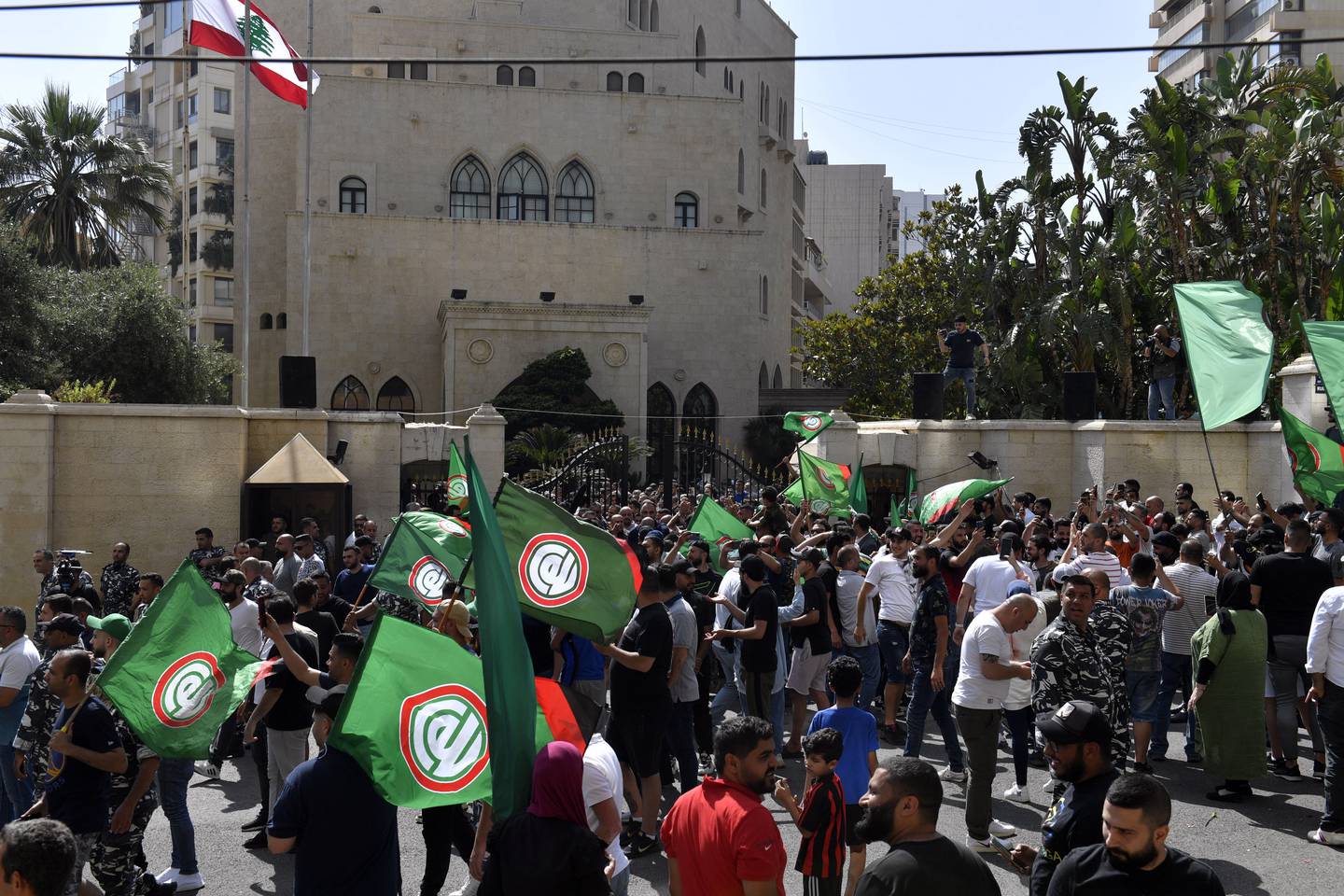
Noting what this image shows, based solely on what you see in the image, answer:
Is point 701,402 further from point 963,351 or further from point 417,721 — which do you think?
point 417,721

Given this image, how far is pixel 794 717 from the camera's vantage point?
9984 millimetres

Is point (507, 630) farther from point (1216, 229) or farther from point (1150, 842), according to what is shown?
point (1216, 229)

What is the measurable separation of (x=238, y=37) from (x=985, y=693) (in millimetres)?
19057

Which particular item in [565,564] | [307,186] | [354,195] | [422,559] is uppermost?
[354,195]

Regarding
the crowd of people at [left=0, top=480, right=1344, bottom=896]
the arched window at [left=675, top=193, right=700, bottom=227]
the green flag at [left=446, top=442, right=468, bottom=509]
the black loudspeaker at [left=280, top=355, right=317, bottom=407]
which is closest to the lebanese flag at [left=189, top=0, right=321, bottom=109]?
the black loudspeaker at [left=280, top=355, right=317, bottom=407]

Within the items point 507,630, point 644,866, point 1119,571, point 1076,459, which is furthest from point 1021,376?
point 507,630

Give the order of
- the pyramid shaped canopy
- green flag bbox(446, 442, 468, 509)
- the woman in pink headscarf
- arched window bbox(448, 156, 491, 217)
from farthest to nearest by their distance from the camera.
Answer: arched window bbox(448, 156, 491, 217) → the pyramid shaped canopy → green flag bbox(446, 442, 468, 509) → the woman in pink headscarf

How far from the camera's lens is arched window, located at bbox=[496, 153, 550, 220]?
44.5 metres

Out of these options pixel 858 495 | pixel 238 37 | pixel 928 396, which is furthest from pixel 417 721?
pixel 238 37

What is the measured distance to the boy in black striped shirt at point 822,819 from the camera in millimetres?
5383

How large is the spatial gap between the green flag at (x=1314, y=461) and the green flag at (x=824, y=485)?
552 cm

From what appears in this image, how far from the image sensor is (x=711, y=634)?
30.6 feet

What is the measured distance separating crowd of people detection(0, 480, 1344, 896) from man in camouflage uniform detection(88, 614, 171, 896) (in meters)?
0.01

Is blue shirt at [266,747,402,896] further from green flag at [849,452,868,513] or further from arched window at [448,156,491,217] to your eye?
arched window at [448,156,491,217]
